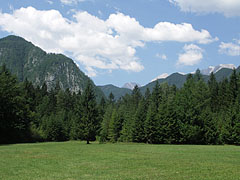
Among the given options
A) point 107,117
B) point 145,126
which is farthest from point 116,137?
point 145,126

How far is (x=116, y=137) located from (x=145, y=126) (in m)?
18.7

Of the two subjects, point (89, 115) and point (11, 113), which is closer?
point (89, 115)

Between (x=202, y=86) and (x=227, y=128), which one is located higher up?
(x=202, y=86)

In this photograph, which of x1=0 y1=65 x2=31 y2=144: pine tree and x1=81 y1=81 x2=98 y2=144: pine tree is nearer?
x1=81 y1=81 x2=98 y2=144: pine tree

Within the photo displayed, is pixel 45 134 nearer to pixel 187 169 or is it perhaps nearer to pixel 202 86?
pixel 202 86

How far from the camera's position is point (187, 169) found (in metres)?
17.5

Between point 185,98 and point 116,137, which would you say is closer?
point 185,98

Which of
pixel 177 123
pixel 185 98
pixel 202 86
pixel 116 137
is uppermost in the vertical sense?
pixel 202 86

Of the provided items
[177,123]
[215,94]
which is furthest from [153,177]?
[215,94]

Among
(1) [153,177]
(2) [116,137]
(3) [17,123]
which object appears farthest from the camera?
(2) [116,137]

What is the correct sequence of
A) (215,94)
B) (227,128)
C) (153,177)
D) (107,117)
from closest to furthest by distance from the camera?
1. (153,177)
2. (227,128)
3. (107,117)
4. (215,94)

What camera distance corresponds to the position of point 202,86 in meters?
81.8

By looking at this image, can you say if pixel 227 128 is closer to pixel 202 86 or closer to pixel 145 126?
pixel 145 126

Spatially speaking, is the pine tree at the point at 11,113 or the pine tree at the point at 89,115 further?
the pine tree at the point at 11,113
